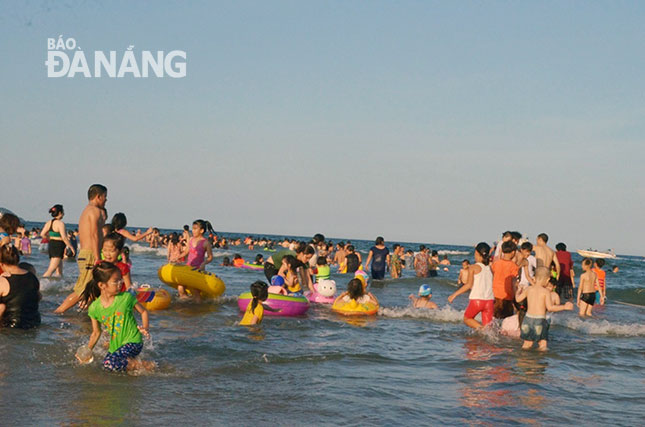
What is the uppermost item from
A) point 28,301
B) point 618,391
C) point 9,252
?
point 9,252

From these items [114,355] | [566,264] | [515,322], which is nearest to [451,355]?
[515,322]

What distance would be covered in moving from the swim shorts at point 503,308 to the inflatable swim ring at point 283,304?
11.5ft

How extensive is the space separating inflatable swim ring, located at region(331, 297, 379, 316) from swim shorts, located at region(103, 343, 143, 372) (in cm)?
628

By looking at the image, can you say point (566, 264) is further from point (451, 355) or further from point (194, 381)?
point (194, 381)

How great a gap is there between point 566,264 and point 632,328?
597cm

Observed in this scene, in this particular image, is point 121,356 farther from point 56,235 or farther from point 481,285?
point 56,235

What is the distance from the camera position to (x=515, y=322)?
9719 mm

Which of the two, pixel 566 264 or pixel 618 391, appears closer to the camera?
pixel 618 391

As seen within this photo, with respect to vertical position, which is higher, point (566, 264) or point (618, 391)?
point (566, 264)

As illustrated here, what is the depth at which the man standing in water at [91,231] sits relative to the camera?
27.7ft

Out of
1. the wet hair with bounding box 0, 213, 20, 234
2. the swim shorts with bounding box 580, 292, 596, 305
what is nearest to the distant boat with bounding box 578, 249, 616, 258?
the swim shorts with bounding box 580, 292, 596, 305

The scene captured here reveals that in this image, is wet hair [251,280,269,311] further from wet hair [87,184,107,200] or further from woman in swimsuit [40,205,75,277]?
woman in swimsuit [40,205,75,277]

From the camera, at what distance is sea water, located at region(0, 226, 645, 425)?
201 inches

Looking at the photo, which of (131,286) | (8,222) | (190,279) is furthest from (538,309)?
(8,222)
